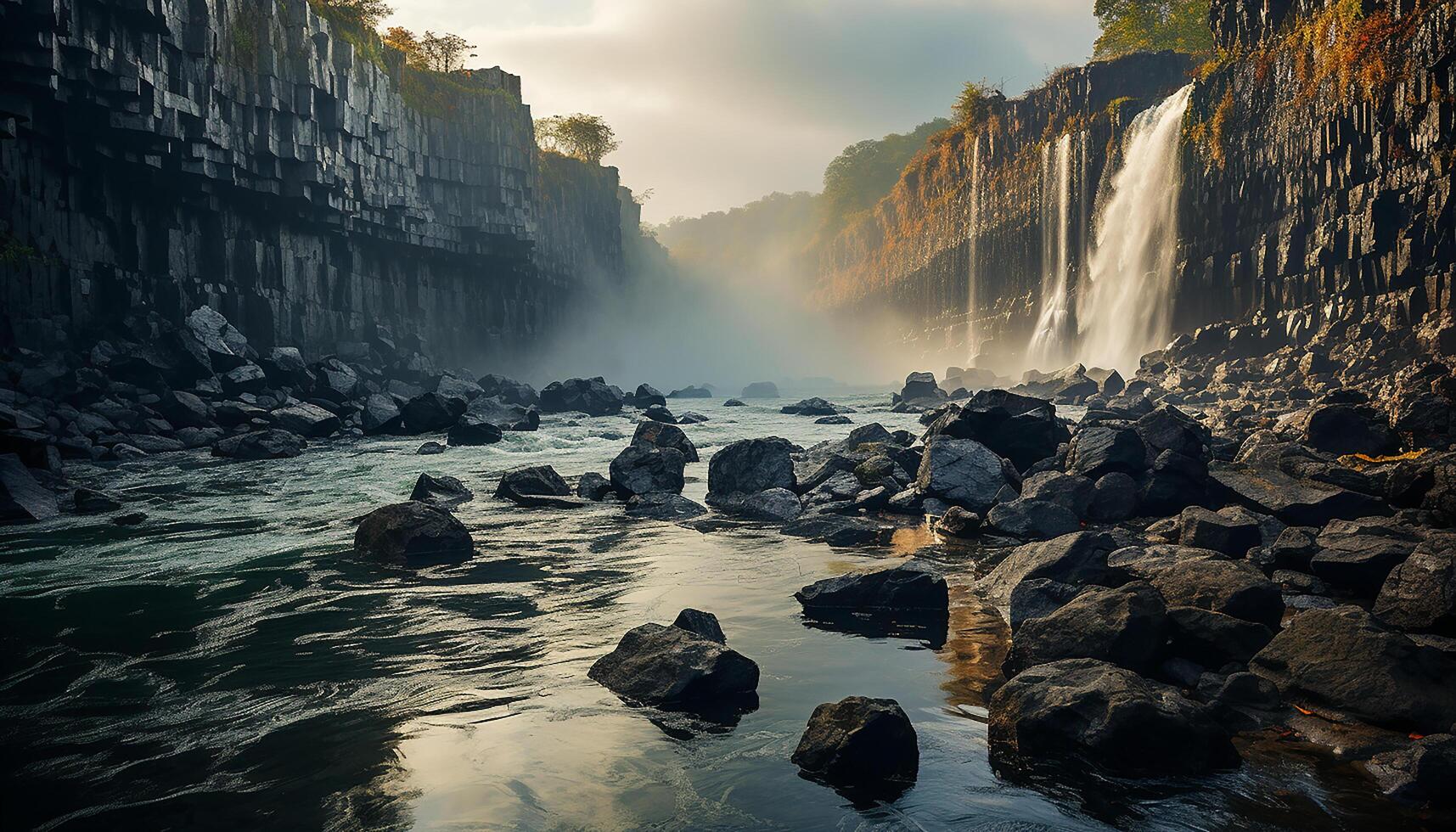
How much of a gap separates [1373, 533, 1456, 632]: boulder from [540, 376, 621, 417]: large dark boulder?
32.8m

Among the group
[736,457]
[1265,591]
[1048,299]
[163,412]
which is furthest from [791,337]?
[1265,591]

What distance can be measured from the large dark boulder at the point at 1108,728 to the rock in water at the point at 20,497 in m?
12.1

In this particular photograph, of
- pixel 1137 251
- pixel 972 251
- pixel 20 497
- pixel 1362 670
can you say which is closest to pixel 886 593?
pixel 1362 670

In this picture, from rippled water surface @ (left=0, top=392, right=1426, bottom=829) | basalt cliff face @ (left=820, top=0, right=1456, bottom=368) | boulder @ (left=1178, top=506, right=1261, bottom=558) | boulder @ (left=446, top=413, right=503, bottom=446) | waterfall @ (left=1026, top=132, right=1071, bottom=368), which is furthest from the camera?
waterfall @ (left=1026, top=132, right=1071, bottom=368)

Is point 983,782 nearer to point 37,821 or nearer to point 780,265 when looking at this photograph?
point 37,821

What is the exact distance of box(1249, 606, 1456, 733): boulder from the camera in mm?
4613

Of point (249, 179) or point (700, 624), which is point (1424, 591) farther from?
point (249, 179)

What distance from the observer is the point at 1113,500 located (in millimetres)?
10562

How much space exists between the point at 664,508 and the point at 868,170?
343 ft

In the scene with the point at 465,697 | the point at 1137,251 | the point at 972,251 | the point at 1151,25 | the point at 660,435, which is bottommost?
the point at 465,697

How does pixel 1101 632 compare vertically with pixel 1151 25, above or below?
below

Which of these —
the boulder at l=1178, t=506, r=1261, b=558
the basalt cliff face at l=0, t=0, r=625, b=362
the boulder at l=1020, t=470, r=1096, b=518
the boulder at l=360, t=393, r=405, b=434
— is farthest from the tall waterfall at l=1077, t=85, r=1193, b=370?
the boulder at l=1178, t=506, r=1261, b=558

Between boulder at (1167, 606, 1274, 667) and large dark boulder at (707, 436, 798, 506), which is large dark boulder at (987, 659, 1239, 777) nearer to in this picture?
boulder at (1167, 606, 1274, 667)

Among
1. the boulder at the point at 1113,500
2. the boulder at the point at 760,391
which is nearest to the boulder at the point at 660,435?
the boulder at the point at 1113,500
